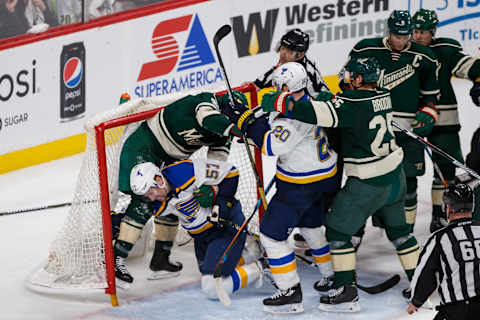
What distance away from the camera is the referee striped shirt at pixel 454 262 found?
9.93 ft

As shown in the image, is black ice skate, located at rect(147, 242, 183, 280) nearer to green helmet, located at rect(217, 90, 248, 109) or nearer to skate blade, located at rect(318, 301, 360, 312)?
green helmet, located at rect(217, 90, 248, 109)

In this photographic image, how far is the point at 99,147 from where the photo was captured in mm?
4270

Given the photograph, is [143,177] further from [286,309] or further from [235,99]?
[286,309]

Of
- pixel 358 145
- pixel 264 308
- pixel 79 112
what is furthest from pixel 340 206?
pixel 79 112

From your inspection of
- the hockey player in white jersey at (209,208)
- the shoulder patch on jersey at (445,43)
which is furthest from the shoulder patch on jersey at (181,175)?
the shoulder patch on jersey at (445,43)

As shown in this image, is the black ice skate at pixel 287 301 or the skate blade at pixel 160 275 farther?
the skate blade at pixel 160 275

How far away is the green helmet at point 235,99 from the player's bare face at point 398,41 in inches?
33.6

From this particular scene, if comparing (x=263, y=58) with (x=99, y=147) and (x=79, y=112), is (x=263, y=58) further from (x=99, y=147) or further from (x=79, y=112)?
(x=99, y=147)

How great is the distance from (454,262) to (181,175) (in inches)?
64.6

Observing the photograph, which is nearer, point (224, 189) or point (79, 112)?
point (224, 189)

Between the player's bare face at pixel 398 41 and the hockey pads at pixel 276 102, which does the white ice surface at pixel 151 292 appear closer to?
the hockey pads at pixel 276 102

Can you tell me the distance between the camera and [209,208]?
14.6ft

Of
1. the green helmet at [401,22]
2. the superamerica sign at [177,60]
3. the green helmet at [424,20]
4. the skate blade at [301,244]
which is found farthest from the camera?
the superamerica sign at [177,60]

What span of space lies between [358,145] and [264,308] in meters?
0.88
